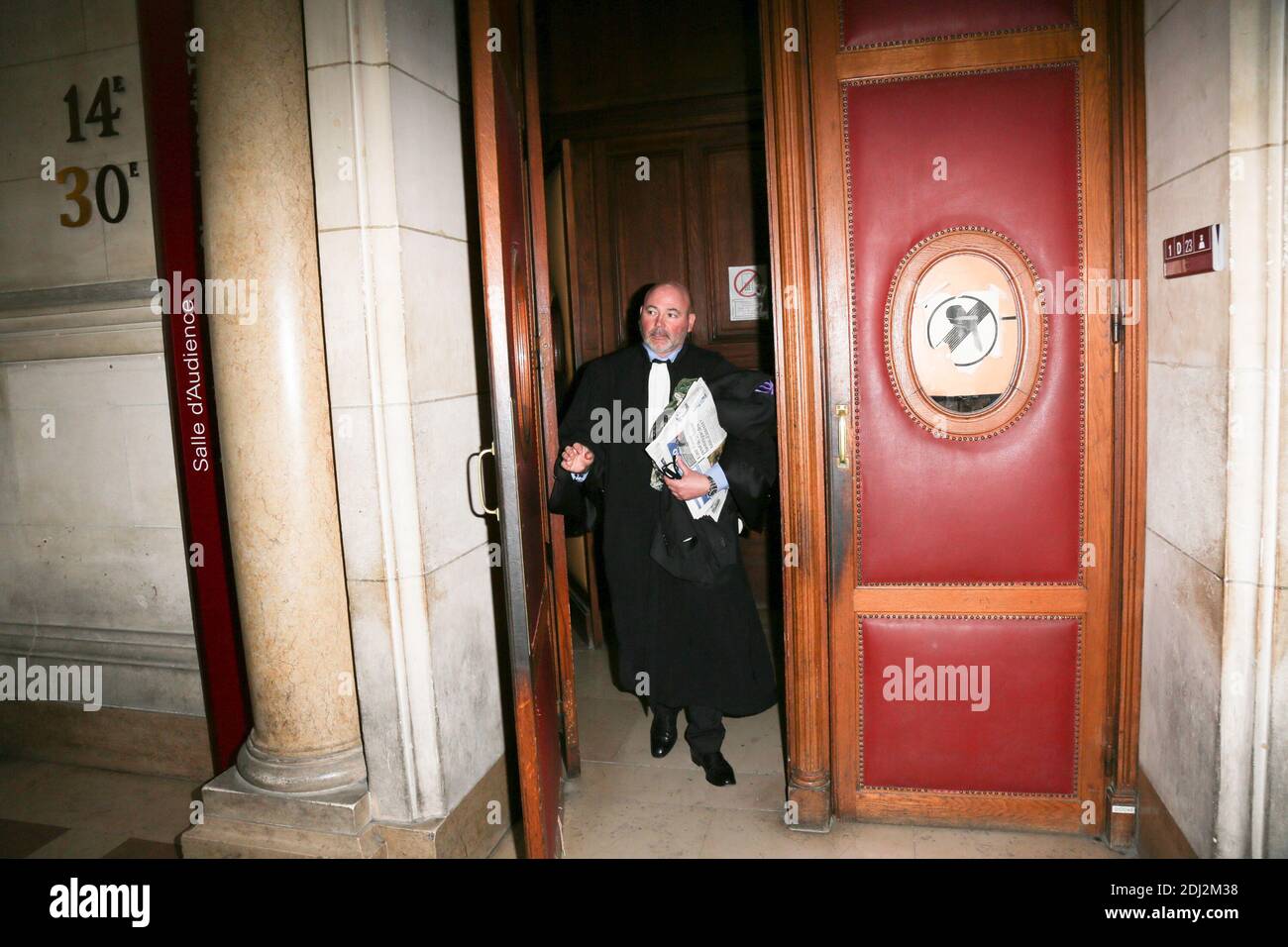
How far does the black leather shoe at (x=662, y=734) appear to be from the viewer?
349cm

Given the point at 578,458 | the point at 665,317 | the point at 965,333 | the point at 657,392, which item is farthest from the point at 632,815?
the point at 965,333

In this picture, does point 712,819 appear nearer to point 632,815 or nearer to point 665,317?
point 632,815

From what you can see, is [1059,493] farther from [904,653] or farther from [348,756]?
[348,756]

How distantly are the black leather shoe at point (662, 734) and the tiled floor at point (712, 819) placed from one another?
0.13ft

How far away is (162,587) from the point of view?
353cm

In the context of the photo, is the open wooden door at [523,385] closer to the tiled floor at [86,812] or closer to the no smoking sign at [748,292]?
the tiled floor at [86,812]

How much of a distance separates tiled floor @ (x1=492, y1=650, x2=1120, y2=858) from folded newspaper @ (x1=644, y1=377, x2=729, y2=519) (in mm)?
1085

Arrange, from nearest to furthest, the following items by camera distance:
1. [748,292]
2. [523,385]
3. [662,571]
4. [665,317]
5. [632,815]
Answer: [523,385] < [632,815] < [665,317] < [662,571] < [748,292]

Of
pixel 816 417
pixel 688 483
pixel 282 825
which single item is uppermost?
pixel 816 417

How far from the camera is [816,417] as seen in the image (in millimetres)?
2703

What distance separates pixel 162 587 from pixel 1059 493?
3.50 metres

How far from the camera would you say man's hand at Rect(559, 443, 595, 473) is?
9.64ft

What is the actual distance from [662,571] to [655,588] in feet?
0.26
